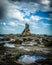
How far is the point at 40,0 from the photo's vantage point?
2.38 metres

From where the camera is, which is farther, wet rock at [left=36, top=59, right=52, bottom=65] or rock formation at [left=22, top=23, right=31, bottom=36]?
rock formation at [left=22, top=23, right=31, bottom=36]

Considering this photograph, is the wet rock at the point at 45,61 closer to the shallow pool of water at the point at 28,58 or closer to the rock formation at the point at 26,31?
the shallow pool of water at the point at 28,58

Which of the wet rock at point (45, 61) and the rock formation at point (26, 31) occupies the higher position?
the rock formation at point (26, 31)

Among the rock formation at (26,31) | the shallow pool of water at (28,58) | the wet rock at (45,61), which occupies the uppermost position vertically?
the rock formation at (26,31)

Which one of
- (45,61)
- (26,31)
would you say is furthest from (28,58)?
(26,31)

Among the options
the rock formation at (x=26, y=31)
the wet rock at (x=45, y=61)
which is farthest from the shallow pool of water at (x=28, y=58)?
the rock formation at (x=26, y=31)

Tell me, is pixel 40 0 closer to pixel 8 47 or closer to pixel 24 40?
pixel 24 40

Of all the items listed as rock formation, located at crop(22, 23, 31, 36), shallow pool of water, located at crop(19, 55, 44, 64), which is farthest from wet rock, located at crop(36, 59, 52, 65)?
rock formation, located at crop(22, 23, 31, 36)

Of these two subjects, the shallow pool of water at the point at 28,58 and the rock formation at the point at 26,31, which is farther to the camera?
the rock formation at the point at 26,31

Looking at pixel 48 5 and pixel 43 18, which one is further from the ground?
pixel 48 5

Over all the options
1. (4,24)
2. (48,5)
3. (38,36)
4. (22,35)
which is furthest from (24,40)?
(48,5)

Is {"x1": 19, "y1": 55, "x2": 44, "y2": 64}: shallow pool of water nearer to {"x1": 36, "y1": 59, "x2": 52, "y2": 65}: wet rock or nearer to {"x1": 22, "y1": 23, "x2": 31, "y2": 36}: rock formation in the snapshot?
{"x1": 36, "y1": 59, "x2": 52, "y2": 65}: wet rock

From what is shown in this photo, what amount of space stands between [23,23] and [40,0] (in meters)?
0.47

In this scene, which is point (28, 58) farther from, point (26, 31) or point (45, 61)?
point (26, 31)
